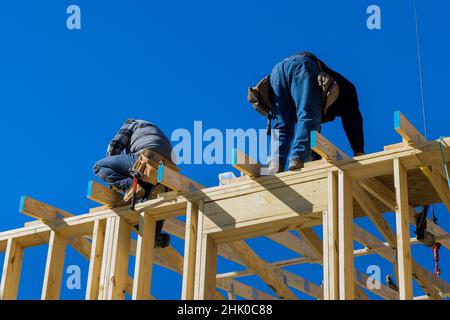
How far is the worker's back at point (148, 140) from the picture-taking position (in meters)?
10.8

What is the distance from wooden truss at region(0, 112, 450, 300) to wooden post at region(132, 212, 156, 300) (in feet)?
0.04

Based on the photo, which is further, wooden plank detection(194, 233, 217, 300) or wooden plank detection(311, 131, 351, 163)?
wooden plank detection(194, 233, 217, 300)

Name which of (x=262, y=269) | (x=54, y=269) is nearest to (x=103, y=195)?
(x=54, y=269)

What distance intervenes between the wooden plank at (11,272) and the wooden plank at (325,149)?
3995mm

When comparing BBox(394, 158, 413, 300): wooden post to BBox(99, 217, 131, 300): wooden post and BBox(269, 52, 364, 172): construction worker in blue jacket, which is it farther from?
BBox(99, 217, 131, 300): wooden post

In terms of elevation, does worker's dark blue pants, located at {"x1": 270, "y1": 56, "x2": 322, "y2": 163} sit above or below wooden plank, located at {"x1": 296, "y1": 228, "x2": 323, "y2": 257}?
above

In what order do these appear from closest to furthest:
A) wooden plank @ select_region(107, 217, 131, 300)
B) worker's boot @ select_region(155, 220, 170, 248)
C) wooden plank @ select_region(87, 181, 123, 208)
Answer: wooden plank @ select_region(107, 217, 131, 300)
wooden plank @ select_region(87, 181, 123, 208)
worker's boot @ select_region(155, 220, 170, 248)

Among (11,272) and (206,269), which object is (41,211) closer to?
(11,272)

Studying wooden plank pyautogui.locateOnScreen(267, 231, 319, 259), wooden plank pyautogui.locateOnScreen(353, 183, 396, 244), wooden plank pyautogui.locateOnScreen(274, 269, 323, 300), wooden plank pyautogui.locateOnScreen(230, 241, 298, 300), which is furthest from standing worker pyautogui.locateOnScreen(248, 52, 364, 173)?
wooden plank pyautogui.locateOnScreen(274, 269, 323, 300)

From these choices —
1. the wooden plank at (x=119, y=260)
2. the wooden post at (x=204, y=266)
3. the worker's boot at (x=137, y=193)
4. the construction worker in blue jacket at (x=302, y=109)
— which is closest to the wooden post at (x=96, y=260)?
the wooden plank at (x=119, y=260)

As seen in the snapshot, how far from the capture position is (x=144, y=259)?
33.2 feet

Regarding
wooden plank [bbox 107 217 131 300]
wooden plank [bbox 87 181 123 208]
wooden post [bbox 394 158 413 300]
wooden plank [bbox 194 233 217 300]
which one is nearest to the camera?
wooden post [bbox 394 158 413 300]

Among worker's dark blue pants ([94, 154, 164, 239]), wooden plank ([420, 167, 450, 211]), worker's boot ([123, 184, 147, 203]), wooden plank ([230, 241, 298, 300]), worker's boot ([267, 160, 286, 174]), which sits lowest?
wooden plank ([230, 241, 298, 300])

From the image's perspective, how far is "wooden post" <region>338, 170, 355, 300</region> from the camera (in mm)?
8766
